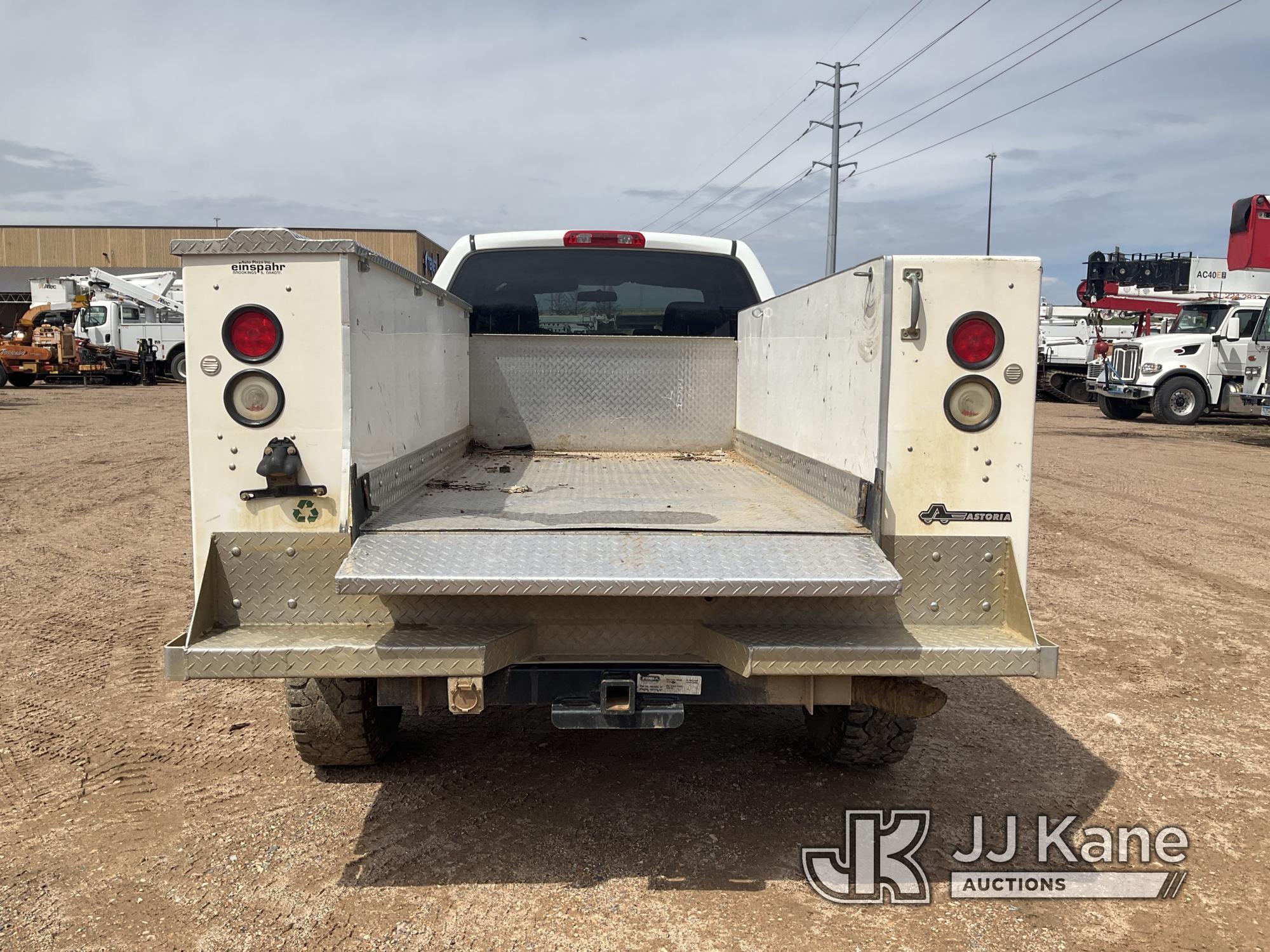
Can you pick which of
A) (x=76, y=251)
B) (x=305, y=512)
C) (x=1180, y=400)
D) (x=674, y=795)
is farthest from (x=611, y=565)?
(x=76, y=251)

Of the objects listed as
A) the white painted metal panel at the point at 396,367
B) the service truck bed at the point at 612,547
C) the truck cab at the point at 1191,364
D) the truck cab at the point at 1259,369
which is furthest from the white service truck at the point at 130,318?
the service truck bed at the point at 612,547

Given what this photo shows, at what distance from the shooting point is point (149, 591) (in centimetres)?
664

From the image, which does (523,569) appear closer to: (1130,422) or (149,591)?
(149,591)

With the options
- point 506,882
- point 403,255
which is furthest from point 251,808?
point 403,255

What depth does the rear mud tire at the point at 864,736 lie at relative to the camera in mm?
3754

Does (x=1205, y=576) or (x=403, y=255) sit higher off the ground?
(x=403, y=255)

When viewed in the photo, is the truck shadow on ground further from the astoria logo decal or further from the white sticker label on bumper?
the astoria logo decal

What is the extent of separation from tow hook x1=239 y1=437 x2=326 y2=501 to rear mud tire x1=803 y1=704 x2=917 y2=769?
2.15 meters

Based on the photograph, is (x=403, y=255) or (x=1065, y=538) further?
(x=403, y=255)

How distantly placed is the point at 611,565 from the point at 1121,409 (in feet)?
78.7

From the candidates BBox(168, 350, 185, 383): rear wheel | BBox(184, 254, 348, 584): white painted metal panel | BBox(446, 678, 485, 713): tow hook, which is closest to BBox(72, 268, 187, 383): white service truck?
BBox(168, 350, 185, 383): rear wheel

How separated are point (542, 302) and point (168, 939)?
397 centimetres

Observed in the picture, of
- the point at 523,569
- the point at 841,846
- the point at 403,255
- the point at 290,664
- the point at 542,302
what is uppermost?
the point at 403,255

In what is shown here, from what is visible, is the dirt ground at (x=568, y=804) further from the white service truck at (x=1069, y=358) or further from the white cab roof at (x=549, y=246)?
the white service truck at (x=1069, y=358)
